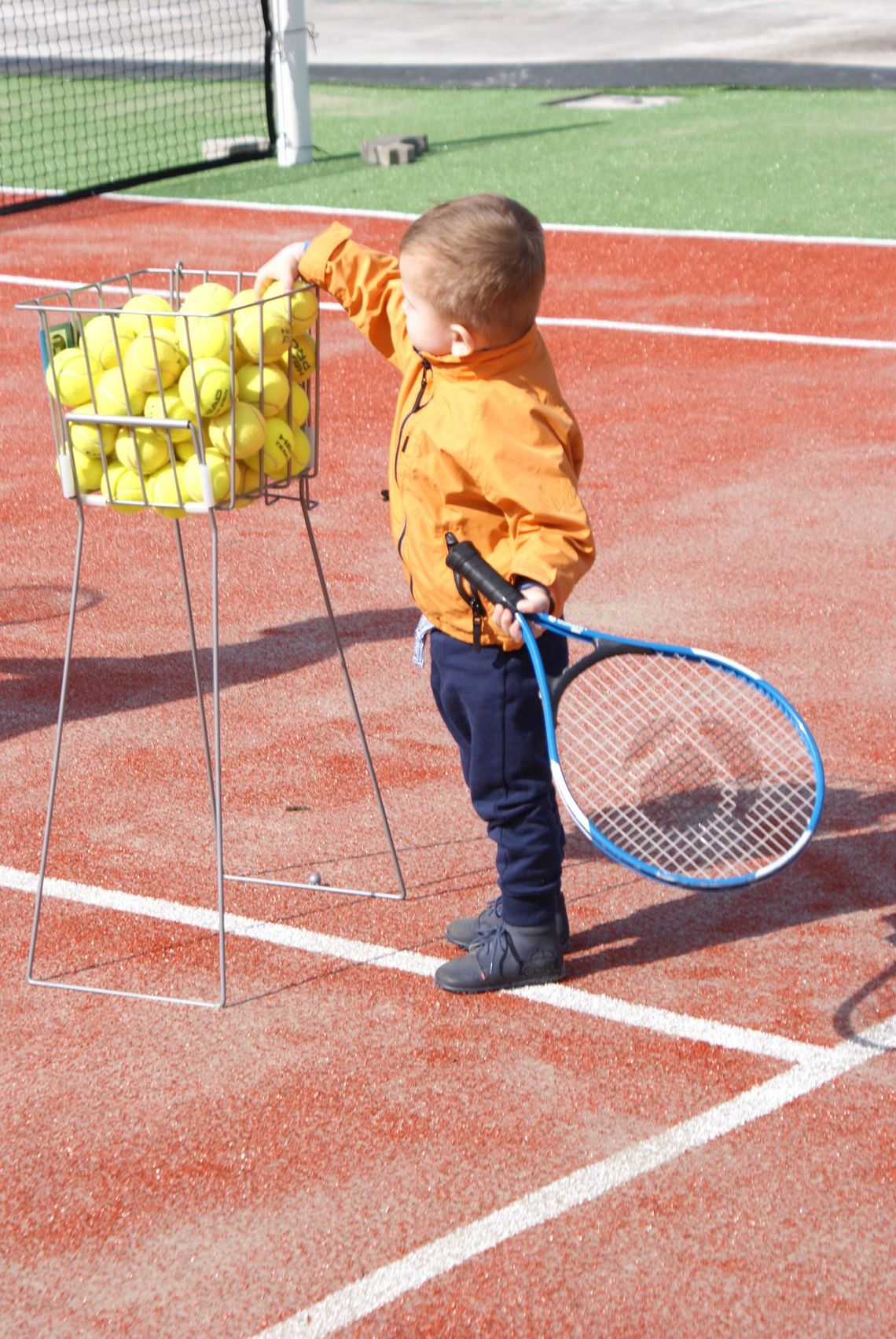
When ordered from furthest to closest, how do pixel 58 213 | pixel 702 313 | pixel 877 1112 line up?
pixel 58 213 < pixel 702 313 < pixel 877 1112

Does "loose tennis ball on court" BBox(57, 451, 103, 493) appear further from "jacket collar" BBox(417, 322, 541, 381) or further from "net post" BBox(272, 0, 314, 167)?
"net post" BBox(272, 0, 314, 167)

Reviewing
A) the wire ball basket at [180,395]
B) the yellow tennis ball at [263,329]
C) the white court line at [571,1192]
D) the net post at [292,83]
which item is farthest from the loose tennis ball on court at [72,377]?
the net post at [292,83]

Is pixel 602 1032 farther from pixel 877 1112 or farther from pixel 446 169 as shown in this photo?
pixel 446 169

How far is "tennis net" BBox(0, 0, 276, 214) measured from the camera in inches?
711

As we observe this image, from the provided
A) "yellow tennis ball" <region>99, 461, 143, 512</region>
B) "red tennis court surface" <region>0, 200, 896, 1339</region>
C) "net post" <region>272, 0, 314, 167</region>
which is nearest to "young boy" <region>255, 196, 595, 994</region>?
"red tennis court surface" <region>0, 200, 896, 1339</region>

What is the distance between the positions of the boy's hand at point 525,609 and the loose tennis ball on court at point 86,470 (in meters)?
1.10

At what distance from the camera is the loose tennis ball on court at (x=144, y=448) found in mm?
4070

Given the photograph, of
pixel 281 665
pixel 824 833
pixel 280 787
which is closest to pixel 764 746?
pixel 824 833

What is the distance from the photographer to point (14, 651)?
6605 millimetres

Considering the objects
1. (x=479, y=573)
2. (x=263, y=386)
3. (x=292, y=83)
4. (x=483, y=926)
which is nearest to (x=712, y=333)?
(x=483, y=926)

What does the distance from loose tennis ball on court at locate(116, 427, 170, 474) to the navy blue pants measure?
78cm

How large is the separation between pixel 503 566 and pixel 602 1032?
113cm

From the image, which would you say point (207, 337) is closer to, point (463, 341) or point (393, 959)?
point (463, 341)

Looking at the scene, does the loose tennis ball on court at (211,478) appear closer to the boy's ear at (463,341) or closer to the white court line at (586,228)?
the boy's ear at (463,341)
